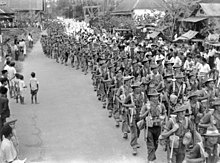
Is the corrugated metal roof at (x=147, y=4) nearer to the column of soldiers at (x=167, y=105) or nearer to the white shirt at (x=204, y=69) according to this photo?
the column of soldiers at (x=167, y=105)

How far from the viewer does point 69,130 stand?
10430 mm

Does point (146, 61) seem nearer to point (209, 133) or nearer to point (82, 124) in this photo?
point (82, 124)

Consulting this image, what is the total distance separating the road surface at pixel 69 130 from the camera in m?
8.52

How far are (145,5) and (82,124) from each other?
31.8 meters

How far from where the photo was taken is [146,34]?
95.8 ft

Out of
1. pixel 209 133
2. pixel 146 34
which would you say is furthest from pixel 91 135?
pixel 146 34

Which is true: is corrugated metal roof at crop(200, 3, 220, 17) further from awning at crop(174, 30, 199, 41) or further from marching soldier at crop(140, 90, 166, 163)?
marching soldier at crop(140, 90, 166, 163)

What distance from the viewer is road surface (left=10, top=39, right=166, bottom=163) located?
8.52m

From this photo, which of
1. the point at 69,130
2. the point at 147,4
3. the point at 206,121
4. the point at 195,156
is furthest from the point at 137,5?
the point at 195,156

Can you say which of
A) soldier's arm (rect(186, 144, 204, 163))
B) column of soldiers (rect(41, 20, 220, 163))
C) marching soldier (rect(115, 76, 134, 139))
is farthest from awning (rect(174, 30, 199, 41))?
soldier's arm (rect(186, 144, 204, 163))

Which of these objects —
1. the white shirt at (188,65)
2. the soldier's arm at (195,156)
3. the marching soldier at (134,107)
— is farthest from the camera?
the white shirt at (188,65)

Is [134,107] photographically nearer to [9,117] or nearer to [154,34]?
[9,117]

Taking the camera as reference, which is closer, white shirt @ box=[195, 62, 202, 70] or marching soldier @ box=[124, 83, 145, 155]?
marching soldier @ box=[124, 83, 145, 155]

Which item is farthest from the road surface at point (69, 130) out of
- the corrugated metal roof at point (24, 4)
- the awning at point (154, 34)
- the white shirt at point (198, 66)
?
the corrugated metal roof at point (24, 4)
